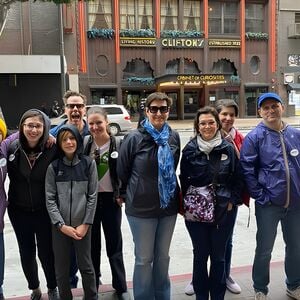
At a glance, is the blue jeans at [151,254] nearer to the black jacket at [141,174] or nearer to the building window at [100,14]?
the black jacket at [141,174]

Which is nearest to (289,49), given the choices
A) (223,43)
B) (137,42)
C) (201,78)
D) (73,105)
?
(223,43)

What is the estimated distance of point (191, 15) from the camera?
33031 mm

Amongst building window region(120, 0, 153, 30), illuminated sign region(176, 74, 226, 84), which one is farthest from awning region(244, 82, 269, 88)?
building window region(120, 0, 153, 30)

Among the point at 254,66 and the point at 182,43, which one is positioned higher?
the point at 182,43

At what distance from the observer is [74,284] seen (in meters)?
4.34

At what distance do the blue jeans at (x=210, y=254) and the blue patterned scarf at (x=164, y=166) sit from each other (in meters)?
0.35

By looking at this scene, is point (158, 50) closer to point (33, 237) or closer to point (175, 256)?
point (175, 256)

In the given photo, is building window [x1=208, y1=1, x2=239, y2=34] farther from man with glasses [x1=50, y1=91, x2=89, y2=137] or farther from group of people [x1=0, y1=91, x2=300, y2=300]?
group of people [x1=0, y1=91, x2=300, y2=300]

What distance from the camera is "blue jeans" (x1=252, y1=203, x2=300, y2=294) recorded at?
146 inches

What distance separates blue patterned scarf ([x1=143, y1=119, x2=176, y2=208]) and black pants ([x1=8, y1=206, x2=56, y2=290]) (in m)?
1.05

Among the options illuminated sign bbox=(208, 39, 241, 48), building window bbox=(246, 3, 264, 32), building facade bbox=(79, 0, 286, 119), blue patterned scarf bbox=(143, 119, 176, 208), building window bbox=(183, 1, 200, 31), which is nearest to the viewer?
blue patterned scarf bbox=(143, 119, 176, 208)

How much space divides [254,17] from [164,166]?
33.9 meters

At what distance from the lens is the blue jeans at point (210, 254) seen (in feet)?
11.8

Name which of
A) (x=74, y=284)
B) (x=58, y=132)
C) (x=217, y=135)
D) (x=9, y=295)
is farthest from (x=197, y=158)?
(x=9, y=295)
